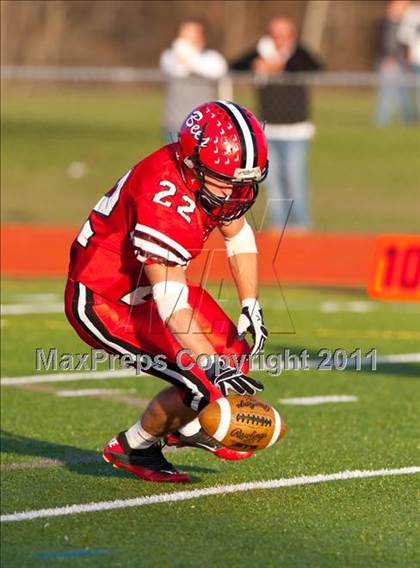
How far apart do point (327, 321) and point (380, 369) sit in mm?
2079

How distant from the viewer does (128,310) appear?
580cm

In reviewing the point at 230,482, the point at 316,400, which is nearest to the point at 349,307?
the point at 316,400

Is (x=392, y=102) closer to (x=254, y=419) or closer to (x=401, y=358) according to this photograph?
(x=401, y=358)

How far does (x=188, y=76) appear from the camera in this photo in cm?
1483

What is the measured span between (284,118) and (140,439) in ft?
28.4

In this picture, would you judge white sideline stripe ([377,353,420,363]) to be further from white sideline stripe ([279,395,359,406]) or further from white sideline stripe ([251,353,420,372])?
white sideline stripe ([279,395,359,406])

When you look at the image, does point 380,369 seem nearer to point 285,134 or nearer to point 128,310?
point 128,310

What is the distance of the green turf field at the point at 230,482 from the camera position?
483 centimetres

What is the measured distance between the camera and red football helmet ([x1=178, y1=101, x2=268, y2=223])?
5.34 metres

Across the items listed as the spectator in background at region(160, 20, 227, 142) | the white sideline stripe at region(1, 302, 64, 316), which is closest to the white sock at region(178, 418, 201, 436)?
the white sideline stripe at region(1, 302, 64, 316)

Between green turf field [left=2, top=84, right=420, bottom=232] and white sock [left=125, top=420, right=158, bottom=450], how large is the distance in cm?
1080

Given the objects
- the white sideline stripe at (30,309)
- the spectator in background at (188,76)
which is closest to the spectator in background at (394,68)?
the spectator in background at (188,76)

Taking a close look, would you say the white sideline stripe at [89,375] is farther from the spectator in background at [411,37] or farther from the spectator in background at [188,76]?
the spectator in background at [411,37]

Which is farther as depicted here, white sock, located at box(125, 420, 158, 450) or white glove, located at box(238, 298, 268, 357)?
white sock, located at box(125, 420, 158, 450)
